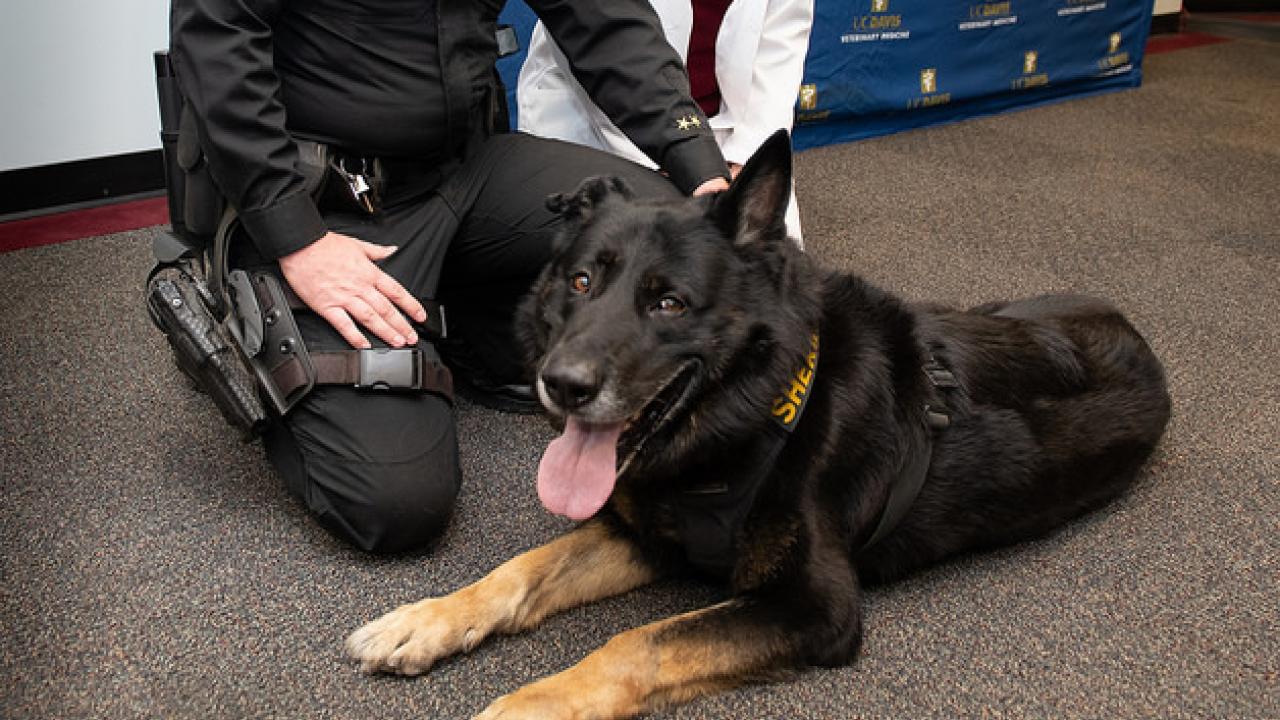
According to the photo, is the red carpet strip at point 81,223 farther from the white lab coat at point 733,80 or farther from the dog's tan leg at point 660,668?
the dog's tan leg at point 660,668

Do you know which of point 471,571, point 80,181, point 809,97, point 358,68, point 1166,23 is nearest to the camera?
point 471,571

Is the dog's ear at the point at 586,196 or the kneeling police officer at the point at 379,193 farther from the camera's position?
the kneeling police officer at the point at 379,193

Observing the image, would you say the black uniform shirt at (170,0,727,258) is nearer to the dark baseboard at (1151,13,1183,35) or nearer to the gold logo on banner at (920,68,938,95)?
the gold logo on banner at (920,68,938,95)

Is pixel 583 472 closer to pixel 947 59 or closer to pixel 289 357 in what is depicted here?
pixel 289 357

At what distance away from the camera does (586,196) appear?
5.72 ft

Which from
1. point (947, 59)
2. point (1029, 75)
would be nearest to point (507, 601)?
point (947, 59)

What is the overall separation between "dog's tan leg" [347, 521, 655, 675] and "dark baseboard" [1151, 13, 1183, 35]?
25.5ft

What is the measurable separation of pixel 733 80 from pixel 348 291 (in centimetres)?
163

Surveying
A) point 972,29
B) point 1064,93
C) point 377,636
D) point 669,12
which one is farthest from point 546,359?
point 1064,93

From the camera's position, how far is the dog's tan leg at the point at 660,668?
4.75ft

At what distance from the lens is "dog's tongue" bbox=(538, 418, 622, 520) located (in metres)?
1.58

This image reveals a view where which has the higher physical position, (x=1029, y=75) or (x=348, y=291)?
(x=348, y=291)

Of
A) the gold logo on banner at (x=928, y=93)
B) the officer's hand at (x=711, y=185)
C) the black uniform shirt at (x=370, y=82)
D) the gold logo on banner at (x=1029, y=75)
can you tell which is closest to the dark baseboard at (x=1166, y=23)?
the gold logo on banner at (x=1029, y=75)

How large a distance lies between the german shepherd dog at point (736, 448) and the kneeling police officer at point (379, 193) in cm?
38
